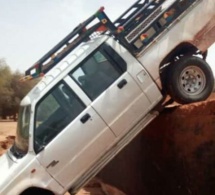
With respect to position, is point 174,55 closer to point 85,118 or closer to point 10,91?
point 85,118

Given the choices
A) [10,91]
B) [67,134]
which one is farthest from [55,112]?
[10,91]

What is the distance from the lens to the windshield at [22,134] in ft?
20.1

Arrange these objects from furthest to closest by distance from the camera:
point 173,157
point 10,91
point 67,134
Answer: point 10,91
point 173,157
point 67,134

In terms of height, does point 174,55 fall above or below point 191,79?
above

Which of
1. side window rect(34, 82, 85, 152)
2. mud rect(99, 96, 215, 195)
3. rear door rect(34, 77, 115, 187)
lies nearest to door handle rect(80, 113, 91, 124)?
rear door rect(34, 77, 115, 187)

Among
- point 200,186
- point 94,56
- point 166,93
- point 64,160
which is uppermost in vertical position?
point 94,56

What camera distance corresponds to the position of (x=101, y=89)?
20.9 ft

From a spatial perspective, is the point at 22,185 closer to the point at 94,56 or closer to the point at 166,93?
the point at 94,56

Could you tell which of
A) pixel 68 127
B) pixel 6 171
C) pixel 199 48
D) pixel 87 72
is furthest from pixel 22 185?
pixel 199 48

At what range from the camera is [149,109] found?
6680mm

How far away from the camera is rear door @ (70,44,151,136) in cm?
634

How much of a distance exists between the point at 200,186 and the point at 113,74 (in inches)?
88.2

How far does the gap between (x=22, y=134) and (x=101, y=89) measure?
1.45 m

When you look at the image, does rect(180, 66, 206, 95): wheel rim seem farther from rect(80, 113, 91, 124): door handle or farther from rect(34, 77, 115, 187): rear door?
rect(80, 113, 91, 124): door handle
